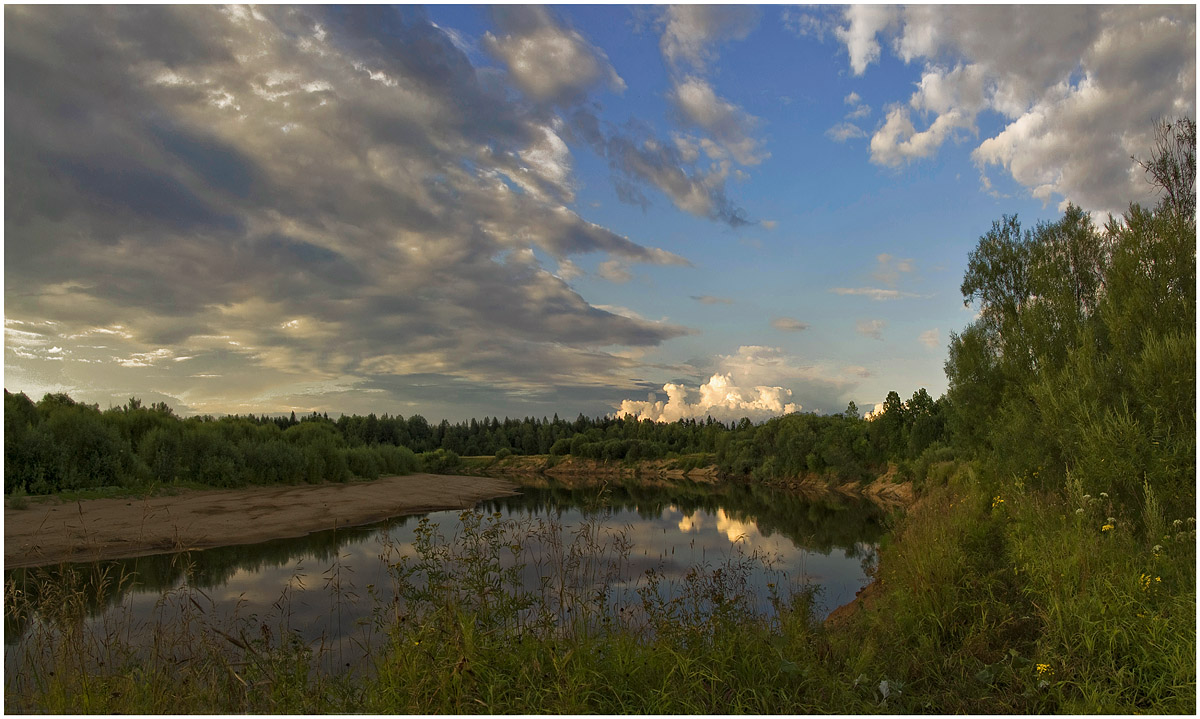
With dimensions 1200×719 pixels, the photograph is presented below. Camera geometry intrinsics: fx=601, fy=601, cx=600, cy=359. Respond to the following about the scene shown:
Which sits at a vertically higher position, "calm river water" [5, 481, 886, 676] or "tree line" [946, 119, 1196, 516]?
"tree line" [946, 119, 1196, 516]

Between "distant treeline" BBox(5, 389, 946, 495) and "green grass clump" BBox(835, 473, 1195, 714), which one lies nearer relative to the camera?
"green grass clump" BBox(835, 473, 1195, 714)

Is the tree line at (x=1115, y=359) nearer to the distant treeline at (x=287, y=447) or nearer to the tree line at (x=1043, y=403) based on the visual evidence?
the tree line at (x=1043, y=403)

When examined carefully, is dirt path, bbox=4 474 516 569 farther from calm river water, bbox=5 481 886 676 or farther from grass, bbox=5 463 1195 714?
grass, bbox=5 463 1195 714

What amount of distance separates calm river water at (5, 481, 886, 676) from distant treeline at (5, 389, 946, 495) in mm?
12828

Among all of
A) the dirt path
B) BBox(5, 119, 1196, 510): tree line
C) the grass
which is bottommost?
the dirt path

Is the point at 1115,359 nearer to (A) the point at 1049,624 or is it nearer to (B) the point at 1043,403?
(B) the point at 1043,403

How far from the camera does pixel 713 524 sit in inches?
1259

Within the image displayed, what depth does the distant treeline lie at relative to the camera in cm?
2780

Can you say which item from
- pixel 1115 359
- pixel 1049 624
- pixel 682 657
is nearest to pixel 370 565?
pixel 682 657

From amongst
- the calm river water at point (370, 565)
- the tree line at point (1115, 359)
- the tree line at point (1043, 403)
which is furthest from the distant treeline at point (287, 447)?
the tree line at point (1115, 359)

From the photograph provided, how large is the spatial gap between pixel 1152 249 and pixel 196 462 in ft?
139

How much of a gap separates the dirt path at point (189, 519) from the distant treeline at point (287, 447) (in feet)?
7.62

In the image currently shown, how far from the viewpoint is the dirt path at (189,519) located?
58.9 ft

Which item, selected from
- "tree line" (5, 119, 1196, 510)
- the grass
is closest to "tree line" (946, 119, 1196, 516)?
"tree line" (5, 119, 1196, 510)
